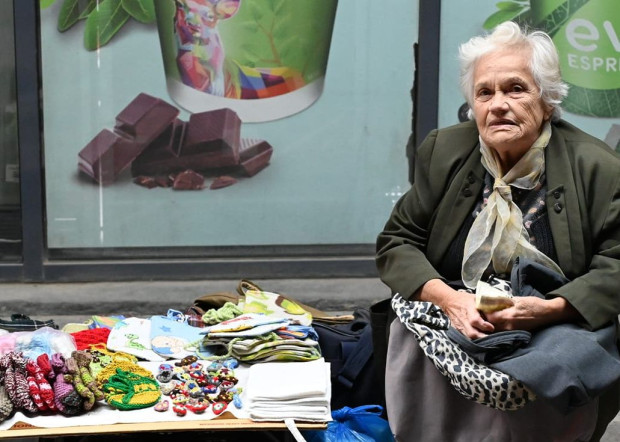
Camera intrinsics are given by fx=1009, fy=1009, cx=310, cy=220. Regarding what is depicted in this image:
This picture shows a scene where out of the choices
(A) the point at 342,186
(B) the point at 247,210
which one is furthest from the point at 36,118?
(A) the point at 342,186

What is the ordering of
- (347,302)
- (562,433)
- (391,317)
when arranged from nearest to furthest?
(562,433)
(391,317)
(347,302)

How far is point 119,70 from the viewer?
18.1 ft

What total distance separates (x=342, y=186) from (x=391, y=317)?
2323 mm

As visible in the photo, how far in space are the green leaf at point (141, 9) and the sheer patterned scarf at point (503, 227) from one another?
2.71 meters

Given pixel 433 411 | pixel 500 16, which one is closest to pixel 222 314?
pixel 433 411

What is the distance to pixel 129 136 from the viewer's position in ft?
18.3

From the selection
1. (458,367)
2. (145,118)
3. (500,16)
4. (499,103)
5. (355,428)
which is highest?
(500,16)

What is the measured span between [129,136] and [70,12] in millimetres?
731

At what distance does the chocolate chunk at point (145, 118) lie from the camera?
5555mm

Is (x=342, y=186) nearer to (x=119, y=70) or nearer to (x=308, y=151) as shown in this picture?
(x=308, y=151)

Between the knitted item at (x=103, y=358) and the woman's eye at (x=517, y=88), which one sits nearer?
the woman's eye at (x=517, y=88)

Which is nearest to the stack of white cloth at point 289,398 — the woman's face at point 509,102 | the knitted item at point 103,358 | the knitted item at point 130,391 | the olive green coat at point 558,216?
the knitted item at point 130,391

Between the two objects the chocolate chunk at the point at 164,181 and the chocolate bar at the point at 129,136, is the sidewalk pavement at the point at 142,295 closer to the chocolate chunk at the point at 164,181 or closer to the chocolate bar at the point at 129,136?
the chocolate chunk at the point at 164,181

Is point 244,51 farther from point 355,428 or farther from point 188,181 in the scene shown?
point 355,428
